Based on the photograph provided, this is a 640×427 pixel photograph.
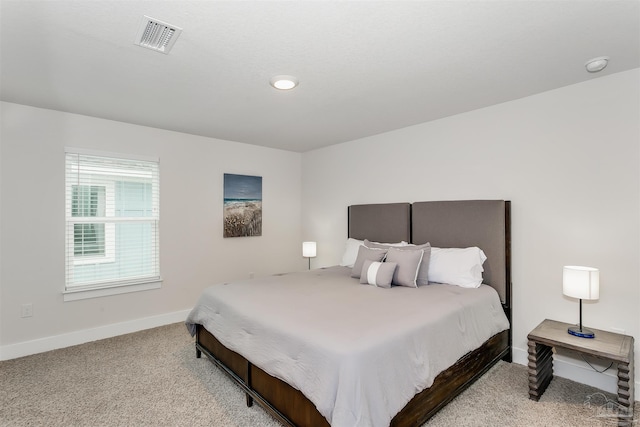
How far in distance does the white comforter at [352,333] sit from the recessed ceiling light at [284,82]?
1715 mm

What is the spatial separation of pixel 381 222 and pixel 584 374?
2.32m

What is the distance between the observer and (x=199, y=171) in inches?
170

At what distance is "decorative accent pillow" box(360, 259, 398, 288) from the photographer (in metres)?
2.91

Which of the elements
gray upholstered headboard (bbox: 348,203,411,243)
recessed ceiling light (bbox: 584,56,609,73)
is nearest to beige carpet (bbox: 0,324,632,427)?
gray upholstered headboard (bbox: 348,203,411,243)

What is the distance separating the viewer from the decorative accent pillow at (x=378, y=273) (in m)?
2.91

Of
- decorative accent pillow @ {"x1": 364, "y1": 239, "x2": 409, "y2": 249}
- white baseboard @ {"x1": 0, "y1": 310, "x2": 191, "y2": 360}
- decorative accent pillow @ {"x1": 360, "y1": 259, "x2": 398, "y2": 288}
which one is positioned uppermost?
decorative accent pillow @ {"x1": 364, "y1": 239, "x2": 409, "y2": 249}

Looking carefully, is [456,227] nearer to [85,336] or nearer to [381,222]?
[381,222]

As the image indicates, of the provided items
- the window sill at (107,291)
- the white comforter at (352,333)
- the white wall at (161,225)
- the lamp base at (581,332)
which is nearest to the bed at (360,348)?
the white comforter at (352,333)

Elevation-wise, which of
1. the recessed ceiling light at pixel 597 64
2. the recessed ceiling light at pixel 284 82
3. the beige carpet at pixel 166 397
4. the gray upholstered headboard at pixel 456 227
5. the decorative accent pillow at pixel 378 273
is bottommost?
the beige carpet at pixel 166 397

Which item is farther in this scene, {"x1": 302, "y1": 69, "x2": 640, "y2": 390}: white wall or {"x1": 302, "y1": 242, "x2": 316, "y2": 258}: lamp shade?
{"x1": 302, "y1": 242, "x2": 316, "y2": 258}: lamp shade

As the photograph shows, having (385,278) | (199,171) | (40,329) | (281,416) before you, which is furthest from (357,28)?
(40,329)

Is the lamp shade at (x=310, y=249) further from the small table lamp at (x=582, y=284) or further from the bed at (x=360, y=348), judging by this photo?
the small table lamp at (x=582, y=284)

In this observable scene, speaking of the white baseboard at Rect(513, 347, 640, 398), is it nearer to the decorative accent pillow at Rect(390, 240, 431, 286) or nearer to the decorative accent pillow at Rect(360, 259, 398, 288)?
the decorative accent pillow at Rect(390, 240, 431, 286)

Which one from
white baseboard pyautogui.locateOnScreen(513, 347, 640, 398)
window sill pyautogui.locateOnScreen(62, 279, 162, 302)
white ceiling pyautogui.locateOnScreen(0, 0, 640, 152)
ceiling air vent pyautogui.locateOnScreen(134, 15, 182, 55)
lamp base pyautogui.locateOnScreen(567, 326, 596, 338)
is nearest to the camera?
white ceiling pyautogui.locateOnScreen(0, 0, 640, 152)
